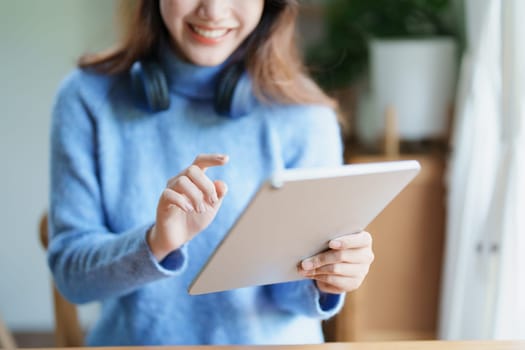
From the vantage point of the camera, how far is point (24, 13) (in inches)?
75.8

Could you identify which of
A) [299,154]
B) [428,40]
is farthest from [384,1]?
[299,154]

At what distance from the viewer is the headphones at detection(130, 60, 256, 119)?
3.38 ft

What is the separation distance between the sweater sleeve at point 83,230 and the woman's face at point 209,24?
19 centimetres

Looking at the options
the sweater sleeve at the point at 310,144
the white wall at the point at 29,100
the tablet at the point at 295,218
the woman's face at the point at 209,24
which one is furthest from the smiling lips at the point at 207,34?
the white wall at the point at 29,100

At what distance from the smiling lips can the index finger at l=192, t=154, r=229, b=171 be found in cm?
28

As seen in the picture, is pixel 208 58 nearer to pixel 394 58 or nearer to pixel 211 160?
pixel 211 160

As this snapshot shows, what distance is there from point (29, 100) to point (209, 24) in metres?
1.22

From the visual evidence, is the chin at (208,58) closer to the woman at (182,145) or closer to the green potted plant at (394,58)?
the woman at (182,145)

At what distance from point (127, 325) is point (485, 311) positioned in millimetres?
731

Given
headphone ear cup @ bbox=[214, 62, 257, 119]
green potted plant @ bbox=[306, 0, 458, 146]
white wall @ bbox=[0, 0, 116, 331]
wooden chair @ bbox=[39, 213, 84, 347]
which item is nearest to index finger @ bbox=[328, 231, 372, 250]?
headphone ear cup @ bbox=[214, 62, 257, 119]

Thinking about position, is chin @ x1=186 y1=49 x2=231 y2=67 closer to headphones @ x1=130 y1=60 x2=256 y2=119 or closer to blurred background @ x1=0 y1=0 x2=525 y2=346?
headphones @ x1=130 y1=60 x2=256 y2=119

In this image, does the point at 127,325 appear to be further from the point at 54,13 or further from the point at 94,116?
the point at 54,13

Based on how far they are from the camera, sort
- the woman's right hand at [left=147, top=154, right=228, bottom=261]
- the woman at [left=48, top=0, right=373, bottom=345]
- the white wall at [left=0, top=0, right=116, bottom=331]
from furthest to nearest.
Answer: the white wall at [left=0, top=0, right=116, bottom=331], the woman at [left=48, top=0, right=373, bottom=345], the woman's right hand at [left=147, top=154, right=228, bottom=261]

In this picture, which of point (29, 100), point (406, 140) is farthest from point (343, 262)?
point (29, 100)
